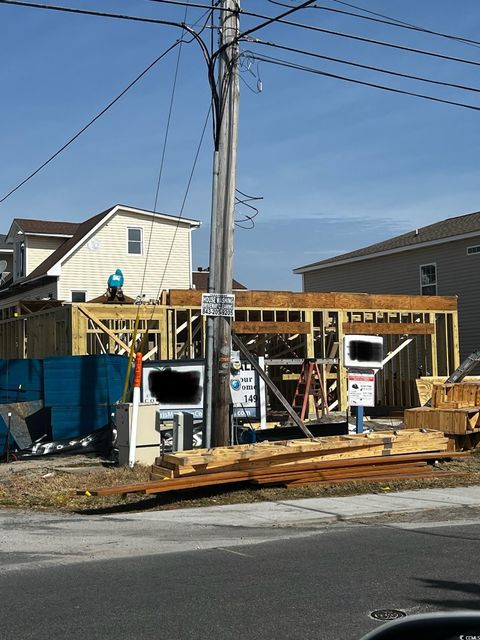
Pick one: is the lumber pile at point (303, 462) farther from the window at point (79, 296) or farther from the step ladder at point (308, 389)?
the window at point (79, 296)

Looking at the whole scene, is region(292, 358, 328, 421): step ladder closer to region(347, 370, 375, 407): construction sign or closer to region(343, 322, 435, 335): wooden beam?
region(343, 322, 435, 335): wooden beam

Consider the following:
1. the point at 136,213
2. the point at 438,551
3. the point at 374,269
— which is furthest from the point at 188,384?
the point at 136,213

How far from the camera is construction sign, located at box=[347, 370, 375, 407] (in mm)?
15523

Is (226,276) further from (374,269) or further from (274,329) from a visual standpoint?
(374,269)

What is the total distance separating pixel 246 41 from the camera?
14484 millimetres

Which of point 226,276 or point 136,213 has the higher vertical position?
point 136,213

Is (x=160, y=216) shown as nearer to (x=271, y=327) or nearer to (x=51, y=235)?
(x=51, y=235)

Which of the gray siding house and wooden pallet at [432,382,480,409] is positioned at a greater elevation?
the gray siding house

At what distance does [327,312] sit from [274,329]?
235cm

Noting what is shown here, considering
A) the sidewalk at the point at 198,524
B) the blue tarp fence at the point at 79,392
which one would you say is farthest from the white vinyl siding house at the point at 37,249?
the sidewalk at the point at 198,524

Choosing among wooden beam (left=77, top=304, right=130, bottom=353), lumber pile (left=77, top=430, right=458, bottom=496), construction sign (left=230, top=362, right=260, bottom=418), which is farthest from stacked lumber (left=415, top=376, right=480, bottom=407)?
lumber pile (left=77, top=430, right=458, bottom=496)

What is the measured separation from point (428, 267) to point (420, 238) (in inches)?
46.8

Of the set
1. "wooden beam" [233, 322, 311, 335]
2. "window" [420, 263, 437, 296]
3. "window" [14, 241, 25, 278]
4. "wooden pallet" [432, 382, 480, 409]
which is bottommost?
"wooden pallet" [432, 382, 480, 409]

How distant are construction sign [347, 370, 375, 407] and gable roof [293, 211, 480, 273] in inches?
577
